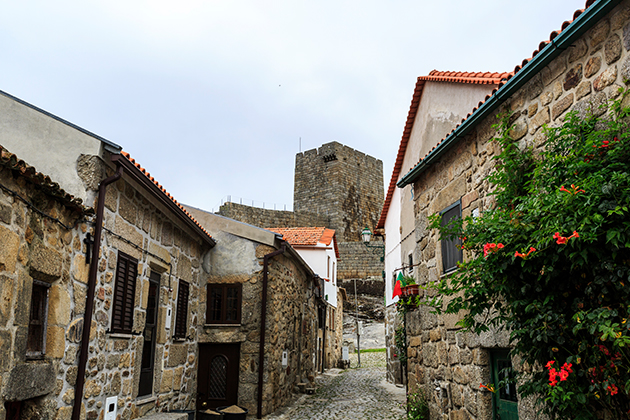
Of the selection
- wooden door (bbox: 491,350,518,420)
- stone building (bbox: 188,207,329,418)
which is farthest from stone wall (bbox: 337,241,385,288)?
wooden door (bbox: 491,350,518,420)

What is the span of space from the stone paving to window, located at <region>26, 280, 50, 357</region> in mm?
5600

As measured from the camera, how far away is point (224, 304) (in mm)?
9969

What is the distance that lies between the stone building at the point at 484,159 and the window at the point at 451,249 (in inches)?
1.0

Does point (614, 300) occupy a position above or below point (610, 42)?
below

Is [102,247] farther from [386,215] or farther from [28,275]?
[386,215]

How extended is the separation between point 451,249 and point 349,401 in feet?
23.3

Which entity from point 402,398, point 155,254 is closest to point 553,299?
point 155,254

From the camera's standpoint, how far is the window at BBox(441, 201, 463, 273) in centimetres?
589

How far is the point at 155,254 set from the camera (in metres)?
7.50

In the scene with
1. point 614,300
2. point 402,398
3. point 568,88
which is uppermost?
point 568,88

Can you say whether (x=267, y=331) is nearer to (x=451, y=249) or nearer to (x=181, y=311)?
Answer: (x=181, y=311)

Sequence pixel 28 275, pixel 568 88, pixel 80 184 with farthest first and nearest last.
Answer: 1. pixel 80 184
2. pixel 28 275
3. pixel 568 88

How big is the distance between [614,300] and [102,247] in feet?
17.1

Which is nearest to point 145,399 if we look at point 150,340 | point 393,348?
point 150,340
